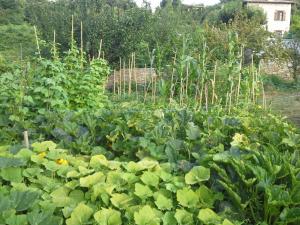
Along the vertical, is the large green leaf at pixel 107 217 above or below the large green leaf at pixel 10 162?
below

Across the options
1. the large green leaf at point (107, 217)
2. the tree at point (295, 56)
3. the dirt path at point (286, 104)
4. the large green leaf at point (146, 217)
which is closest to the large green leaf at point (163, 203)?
→ the large green leaf at point (146, 217)

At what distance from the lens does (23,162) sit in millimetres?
2582

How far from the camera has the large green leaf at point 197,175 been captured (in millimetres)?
2549

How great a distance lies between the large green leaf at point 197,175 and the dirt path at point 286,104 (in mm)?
6514

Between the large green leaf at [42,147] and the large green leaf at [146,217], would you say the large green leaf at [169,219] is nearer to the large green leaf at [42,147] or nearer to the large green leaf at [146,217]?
the large green leaf at [146,217]

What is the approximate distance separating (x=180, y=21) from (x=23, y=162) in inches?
508

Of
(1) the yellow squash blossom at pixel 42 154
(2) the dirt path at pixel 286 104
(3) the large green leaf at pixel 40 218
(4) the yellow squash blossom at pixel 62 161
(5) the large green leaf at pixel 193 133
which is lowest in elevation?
(2) the dirt path at pixel 286 104

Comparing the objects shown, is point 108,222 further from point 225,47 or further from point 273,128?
point 225,47

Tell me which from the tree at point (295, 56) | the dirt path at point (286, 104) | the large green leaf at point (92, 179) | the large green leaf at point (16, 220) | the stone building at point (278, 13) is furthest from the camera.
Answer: the stone building at point (278, 13)

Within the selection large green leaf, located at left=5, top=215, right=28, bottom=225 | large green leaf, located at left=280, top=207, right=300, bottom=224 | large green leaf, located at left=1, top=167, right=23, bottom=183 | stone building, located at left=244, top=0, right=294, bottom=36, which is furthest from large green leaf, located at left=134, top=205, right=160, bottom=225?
stone building, located at left=244, top=0, right=294, bottom=36

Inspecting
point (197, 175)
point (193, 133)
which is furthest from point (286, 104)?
point (197, 175)

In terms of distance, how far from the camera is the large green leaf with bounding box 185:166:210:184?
8.36 feet

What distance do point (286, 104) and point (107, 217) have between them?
9.76 m

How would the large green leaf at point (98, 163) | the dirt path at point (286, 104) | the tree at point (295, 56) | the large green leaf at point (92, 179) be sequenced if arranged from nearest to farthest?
the large green leaf at point (92, 179), the large green leaf at point (98, 163), the dirt path at point (286, 104), the tree at point (295, 56)
